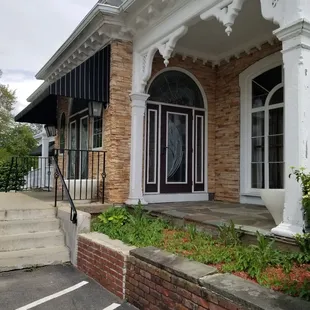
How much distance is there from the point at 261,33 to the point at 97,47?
3105 millimetres

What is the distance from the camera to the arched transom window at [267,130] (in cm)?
584

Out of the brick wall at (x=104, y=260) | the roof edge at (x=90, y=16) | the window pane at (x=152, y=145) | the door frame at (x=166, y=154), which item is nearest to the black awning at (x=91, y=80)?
the roof edge at (x=90, y=16)

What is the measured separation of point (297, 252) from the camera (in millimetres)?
2859

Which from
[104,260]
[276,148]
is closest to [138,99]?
[276,148]

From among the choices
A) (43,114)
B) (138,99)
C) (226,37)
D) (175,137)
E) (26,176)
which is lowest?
(26,176)

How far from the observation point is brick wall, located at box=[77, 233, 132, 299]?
138 inches

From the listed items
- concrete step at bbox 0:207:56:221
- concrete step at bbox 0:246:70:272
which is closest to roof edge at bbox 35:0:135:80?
concrete step at bbox 0:207:56:221

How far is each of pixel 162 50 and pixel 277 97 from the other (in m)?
2.33

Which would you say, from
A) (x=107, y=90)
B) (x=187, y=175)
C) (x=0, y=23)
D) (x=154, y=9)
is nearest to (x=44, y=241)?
(x=107, y=90)

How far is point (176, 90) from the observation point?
22.3ft

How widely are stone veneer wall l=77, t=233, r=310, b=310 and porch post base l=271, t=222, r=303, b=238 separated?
80 cm

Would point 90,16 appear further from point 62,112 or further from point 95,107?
point 62,112

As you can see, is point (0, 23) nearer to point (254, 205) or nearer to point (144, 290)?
point (254, 205)

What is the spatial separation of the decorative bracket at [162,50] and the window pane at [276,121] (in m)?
2.23
